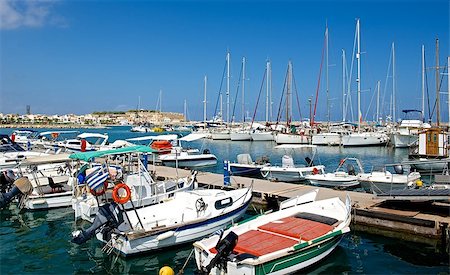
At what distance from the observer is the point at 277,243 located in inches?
385

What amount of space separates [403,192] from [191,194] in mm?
8096

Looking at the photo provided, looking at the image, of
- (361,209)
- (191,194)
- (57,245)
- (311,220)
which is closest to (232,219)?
(191,194)

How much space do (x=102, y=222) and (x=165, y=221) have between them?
2.22 meters

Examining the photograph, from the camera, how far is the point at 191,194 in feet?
46.0

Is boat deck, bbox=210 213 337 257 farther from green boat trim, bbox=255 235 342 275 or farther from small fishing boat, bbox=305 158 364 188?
small fishing boat, bbox=305 158 364 188

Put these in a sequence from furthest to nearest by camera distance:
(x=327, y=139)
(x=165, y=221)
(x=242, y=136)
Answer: (x=242, y=136)
(x=327, y=139)
(x=165, y=221)

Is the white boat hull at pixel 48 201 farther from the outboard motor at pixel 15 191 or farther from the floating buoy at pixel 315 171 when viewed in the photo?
the floating buoy at pixel 315 171

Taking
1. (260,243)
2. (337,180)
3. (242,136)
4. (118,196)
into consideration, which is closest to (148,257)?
(118,196)

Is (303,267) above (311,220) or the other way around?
the other way around

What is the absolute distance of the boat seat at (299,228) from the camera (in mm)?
10285

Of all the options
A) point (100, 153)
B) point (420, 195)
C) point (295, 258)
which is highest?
point (100, 153)

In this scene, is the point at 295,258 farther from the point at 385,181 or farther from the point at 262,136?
the point at 262,136

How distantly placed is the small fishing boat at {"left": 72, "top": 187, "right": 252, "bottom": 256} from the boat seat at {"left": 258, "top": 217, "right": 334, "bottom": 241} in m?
2.57

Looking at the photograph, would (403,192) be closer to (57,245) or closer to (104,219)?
(104,219)
